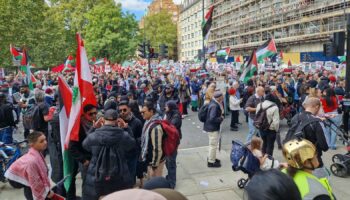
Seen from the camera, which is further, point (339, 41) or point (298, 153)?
point (339, 41)

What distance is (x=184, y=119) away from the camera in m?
13.1

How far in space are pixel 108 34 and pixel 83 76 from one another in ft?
123

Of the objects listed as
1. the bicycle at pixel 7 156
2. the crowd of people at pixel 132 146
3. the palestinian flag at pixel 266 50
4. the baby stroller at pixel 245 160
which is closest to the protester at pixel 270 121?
the crowd of people at pixel 132 146

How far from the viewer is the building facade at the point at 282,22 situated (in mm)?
34638

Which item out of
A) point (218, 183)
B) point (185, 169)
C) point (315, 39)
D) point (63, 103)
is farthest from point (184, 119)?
point (315, 39)

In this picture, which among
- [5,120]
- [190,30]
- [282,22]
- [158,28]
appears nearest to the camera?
[5,120]

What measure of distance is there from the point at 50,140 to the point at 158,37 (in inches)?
3175

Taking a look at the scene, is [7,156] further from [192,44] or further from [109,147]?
[192,44]

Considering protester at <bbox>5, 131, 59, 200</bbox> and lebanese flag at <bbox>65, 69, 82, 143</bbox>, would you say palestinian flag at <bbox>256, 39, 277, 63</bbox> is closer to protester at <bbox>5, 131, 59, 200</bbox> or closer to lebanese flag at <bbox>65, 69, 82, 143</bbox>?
lebanese flag at <bbox>65, 69, 82, 143</bbox>

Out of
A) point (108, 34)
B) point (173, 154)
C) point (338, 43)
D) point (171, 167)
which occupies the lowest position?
point (171, 167)

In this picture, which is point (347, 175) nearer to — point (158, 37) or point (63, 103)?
point (63, 103)

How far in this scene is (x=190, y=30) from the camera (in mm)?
88125

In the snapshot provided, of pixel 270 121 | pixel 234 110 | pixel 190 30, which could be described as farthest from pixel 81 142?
pixel 190 30

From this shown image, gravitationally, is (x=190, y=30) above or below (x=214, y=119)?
above
